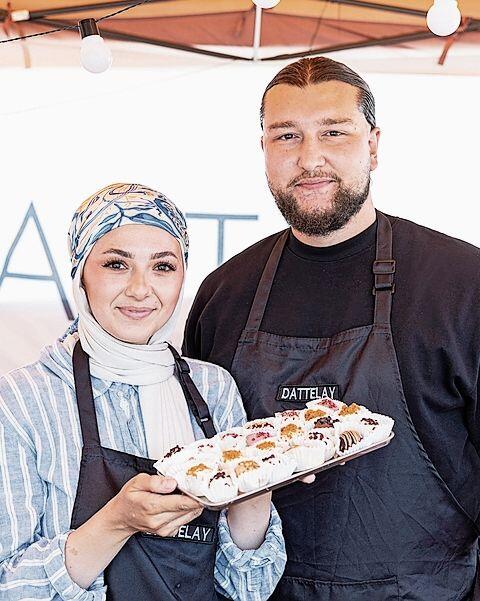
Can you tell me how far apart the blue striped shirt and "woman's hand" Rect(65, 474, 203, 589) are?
0.09 ft

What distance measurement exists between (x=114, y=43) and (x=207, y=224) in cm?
72

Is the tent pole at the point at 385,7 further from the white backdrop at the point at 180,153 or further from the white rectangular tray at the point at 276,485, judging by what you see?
the white rectangular tray at the point at 276,485

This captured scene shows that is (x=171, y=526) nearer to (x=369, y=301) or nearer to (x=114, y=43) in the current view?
(x=369, y=301)

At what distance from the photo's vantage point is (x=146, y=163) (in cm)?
334

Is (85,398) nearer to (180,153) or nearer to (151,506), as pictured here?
(151,506)

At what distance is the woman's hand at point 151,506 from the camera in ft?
5.16

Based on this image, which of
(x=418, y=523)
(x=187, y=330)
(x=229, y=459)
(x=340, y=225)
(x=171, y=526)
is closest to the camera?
(x=171, y=526)

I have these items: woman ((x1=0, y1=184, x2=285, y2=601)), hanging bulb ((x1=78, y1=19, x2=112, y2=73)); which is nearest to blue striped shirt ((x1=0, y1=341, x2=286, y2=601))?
woman ((x1=0, y1=184, x2=285, y2=601))

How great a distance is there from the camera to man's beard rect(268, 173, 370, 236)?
7.31ft

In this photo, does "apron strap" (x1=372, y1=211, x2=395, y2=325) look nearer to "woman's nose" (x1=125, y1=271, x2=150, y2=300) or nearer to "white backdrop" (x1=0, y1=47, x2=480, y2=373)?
"woman's nose" (x1=125, y1=271, x2=150, y2=300)

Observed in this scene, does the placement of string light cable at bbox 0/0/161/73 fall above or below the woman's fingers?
above

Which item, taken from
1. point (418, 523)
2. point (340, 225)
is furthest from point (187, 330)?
point (418, 523)

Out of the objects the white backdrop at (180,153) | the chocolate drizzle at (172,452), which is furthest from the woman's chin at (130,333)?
the white backdrop at (180,153)

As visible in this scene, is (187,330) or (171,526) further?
(187,330)
